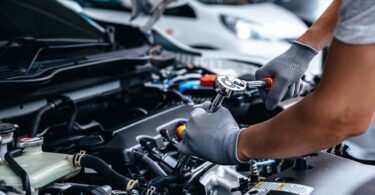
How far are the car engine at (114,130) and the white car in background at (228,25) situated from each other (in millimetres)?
1793

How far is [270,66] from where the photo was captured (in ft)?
4.61

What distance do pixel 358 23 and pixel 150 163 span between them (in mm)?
678

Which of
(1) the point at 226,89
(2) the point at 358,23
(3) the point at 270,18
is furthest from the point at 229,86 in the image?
(3) the point at 270,18

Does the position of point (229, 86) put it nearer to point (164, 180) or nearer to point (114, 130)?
point (164, 180)

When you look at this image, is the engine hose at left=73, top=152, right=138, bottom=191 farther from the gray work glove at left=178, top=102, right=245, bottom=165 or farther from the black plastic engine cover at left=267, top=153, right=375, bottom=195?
the black plastic engine cover at left=267, top=153, right=375, bottom=195

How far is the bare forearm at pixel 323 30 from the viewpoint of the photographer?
4.70 feet

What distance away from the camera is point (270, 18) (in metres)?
4.06

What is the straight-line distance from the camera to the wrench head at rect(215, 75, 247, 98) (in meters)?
1.11

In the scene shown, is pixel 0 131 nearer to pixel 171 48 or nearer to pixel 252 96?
pixel 252 96

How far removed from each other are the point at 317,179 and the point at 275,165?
13.0 inches

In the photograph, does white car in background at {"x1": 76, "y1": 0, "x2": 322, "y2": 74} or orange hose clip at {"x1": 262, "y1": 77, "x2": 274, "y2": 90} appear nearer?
orange hose clip at {"x1": 262, "y1": 77, "x2": 274, "y2": 90}

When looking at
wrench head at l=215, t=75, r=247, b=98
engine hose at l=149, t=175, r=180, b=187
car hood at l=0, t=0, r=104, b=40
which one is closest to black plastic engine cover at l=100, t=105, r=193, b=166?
engine hose at l=149, t=175, r=180, b=187

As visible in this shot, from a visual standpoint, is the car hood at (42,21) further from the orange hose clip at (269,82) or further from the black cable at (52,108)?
the orange hose clip at (269,82)

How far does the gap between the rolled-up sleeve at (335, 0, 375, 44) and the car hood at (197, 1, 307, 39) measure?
3.09 meters
